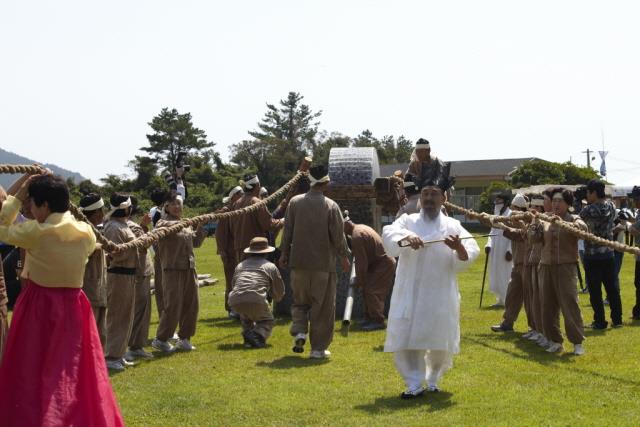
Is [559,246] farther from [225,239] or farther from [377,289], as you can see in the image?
[225,239]

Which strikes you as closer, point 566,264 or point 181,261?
point 566,264

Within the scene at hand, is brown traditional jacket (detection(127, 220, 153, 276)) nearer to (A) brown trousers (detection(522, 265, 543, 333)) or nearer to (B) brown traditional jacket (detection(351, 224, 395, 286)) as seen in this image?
(B) brown traditional jacket (detection(351, 224, 395, 286))

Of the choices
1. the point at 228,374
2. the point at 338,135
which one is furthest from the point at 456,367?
the point at 338,135

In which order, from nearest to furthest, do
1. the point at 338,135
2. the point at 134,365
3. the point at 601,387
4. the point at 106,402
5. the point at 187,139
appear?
the point at 106,402
the point at 601,387
the point at 134,365
the point at 187,139
the point at 338,135

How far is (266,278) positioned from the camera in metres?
11.7

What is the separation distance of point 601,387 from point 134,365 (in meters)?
4.99

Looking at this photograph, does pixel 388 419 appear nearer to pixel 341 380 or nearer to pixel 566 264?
pixel 341 380

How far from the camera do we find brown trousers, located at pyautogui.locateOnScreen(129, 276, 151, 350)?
10922 mm

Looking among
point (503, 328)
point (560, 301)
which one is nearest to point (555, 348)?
point (560, 301)

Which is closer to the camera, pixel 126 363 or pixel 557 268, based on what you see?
pixel 126 363

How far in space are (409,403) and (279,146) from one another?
239ft

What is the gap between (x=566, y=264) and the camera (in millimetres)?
10586

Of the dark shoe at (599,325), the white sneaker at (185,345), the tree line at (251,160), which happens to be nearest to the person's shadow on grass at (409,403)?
the white sneaker at (185,345)

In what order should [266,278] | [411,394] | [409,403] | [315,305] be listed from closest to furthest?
[409,403] < [411,394] < [315,305] < [266,278]
